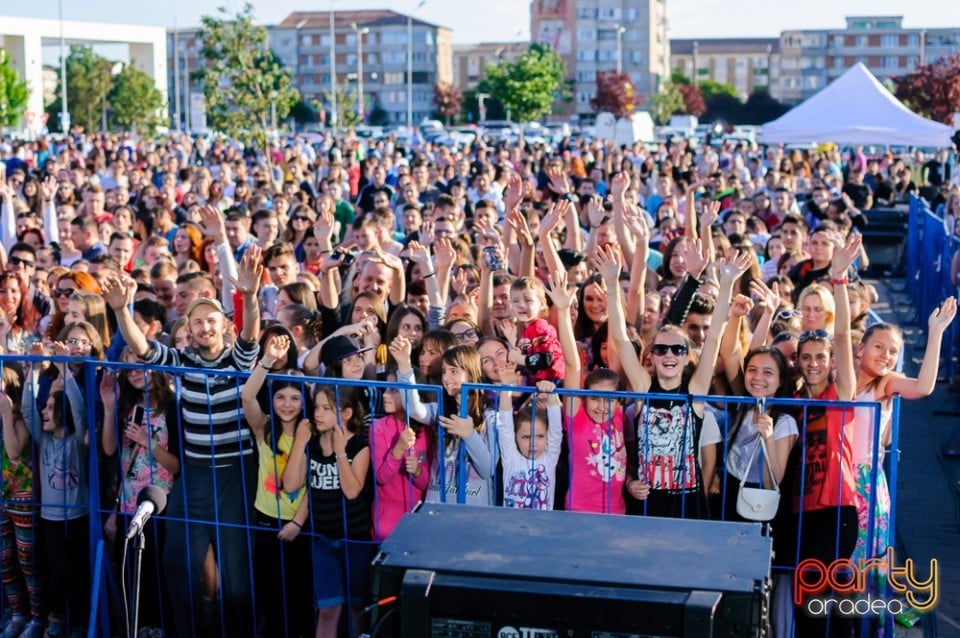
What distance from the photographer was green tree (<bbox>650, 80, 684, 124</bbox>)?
98.6 meters

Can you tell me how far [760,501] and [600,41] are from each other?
133m

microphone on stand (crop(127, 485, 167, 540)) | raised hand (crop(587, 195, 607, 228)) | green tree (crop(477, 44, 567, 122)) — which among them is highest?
green tree (crop(477, 44, 567, 122))

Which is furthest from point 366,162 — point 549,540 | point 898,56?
point 898,56

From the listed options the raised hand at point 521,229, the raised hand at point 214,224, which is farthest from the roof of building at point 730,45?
the raised hand at point 214,224

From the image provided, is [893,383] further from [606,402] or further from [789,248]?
[789,248]

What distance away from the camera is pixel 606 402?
5641mm

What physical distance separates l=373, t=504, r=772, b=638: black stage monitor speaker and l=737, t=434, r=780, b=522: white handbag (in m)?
2.02

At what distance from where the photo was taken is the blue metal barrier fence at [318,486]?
5.62 meters

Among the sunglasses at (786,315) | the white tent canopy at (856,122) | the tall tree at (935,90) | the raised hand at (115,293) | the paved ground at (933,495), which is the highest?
the tall tree at (935,90)

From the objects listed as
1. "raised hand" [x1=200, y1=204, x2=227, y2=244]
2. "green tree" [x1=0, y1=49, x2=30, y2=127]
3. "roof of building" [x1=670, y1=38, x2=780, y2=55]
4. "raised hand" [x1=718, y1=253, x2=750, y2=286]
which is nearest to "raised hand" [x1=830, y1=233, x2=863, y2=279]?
"raised hand" [x1=718, y1=253, x2=750, y2=286]

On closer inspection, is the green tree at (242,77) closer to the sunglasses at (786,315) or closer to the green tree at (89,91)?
the sunglasses at (786,315)

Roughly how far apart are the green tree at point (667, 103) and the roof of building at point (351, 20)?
150ft

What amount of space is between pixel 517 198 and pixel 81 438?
5919mm

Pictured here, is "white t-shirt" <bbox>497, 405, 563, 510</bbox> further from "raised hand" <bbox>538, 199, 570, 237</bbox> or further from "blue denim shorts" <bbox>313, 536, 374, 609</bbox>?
"raised hand" <bbox>538, 199, 570, 237</bbox>
